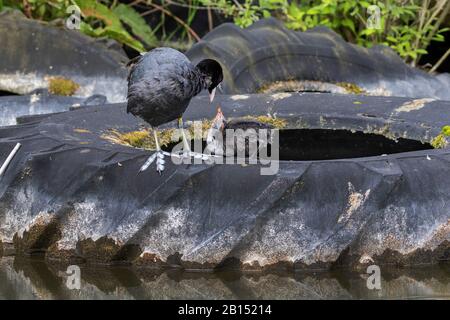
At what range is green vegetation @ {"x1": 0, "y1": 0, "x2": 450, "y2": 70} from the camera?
32.2 ft

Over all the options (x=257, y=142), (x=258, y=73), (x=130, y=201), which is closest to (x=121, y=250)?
(x=130, y=201)

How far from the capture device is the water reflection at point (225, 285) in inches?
→ 193

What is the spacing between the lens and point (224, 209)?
5102 mm

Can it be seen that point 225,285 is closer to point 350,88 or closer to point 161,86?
point 161,86

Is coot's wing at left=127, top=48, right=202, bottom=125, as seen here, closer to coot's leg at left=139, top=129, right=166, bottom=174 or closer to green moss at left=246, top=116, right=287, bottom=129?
coot's leg at left=139, top=129, right=166, bottom=174

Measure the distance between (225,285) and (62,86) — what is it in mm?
4186

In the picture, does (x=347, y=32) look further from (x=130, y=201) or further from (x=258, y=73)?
(x=130, y=201)

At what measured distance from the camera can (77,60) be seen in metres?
8.89

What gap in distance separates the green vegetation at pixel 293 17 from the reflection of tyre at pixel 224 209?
14.1 feet

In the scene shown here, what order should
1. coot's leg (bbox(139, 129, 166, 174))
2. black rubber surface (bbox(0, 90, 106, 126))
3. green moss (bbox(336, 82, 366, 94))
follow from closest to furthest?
coot's leg (bbox(139, 129, 166, 174)) → black rubber surface (bbox(0, 90, 106, 126)) → green moss (bbox(336, 82, 366, 94))

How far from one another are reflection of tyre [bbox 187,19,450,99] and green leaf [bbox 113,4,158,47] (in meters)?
1.93

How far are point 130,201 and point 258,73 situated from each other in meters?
3.40

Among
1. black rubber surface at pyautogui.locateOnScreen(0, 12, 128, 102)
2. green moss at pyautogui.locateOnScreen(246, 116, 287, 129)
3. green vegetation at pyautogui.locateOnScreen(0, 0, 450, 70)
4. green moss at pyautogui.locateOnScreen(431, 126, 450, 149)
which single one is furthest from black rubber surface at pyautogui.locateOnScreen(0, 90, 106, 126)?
green moss at pyautogui.locateOnScreen(431, 126, 450, 149)
